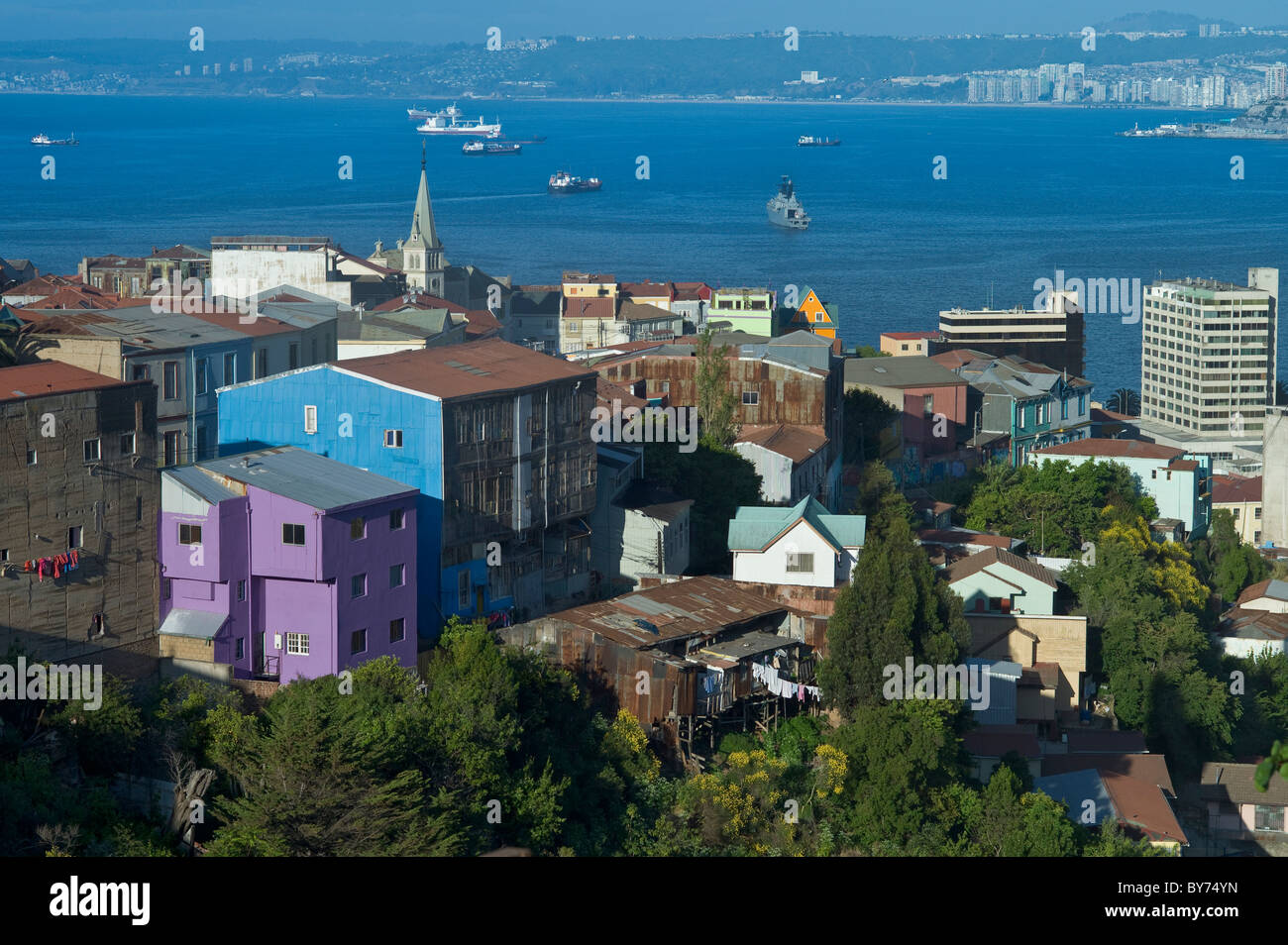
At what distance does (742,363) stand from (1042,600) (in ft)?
25.0

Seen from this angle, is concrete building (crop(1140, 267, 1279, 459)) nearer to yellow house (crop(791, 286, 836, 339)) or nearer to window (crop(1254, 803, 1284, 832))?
yellow house (crop(791, 286, 836, 339))

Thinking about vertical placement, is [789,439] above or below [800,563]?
above

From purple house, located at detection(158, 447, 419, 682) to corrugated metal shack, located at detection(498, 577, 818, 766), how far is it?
99.6 inches

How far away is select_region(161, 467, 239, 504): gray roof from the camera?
20594 millimetres

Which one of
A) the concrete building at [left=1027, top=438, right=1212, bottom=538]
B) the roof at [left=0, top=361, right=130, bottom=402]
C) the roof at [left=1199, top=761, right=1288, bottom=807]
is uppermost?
the roof at [left=0, top=361, right=130, bottom=402]

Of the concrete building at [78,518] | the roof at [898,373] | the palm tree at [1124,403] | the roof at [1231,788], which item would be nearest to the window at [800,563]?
the roof at [1231,788]

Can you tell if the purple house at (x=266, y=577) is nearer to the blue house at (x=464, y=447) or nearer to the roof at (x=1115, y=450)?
the blue house at (x=464, y=447)

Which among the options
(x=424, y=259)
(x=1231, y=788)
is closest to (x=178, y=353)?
(x=1231, y=788)

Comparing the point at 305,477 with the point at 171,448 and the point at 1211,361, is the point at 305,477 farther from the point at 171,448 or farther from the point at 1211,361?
the point at 1211,361

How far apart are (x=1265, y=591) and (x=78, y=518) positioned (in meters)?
27.4

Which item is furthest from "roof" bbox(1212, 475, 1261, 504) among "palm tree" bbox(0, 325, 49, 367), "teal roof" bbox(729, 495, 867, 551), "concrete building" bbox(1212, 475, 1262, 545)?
"palm tree" bbox(0, 325, 49, 367)

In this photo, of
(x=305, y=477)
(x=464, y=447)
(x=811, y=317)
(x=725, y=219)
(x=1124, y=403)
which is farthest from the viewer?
(x=725, y=219)

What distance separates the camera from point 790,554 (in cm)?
2636
